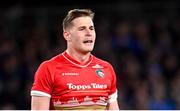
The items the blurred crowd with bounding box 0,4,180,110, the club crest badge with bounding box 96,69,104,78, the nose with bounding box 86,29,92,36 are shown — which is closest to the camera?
the nose with bounding box 86,29,92,36

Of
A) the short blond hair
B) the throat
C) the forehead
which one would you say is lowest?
the throat

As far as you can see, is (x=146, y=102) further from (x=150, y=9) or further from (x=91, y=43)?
(x=91, y=43)

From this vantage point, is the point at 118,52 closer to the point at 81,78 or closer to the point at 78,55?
the point at 78,55

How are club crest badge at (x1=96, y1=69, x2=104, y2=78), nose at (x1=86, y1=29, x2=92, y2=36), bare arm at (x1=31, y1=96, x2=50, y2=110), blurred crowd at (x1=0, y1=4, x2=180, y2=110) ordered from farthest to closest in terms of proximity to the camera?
blurred crowd at (x1=0, y1=4, x2=180, y2=110) → club crest badge at (x1=96, y1=69, x2=104, y2=78) → nose at (x1=86, y1=29, x2=92, y2=36) → bare arm at (x1=31, y1=96, x2=50, y2=110)

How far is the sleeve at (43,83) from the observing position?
4.54 m

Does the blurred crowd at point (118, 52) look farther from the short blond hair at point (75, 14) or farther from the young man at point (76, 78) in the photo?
the short blond hair at point (75, 14)

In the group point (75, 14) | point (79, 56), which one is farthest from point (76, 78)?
point (75, 14)

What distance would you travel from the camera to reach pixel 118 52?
10180 millimetres

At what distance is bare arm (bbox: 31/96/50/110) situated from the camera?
4.53 m

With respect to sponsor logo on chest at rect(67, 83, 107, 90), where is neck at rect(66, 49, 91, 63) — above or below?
above

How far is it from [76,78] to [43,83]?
276 millimetres

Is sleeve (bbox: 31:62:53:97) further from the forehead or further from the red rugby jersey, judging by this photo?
the forehead

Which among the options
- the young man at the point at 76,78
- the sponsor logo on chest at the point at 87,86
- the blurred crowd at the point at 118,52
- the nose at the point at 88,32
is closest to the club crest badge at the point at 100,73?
the young man at the point at 76,78

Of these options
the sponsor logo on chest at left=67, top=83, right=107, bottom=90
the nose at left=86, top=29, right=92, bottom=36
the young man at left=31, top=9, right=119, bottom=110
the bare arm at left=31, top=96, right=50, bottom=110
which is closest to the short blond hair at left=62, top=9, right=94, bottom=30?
the young man at left=31, top=9, right=119, bottom=110
